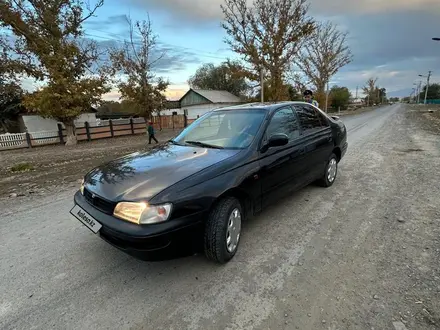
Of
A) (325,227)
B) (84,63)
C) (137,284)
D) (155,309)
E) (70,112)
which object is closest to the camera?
(155,309)

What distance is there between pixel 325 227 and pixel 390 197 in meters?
1.74

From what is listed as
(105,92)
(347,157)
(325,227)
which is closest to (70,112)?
(105,92)

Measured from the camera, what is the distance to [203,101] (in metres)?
42.1

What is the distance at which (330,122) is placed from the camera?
5.09m

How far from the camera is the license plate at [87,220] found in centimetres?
248

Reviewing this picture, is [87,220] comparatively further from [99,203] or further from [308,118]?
[308,118]

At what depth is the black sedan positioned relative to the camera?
2.25m

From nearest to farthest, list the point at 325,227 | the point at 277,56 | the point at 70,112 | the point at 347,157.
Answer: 1. the point at 325,227
2. the point at 347,157
3. the point at 70,112
4. the point at 277,56

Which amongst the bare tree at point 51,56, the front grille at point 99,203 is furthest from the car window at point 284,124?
the bare tree at point 51,56

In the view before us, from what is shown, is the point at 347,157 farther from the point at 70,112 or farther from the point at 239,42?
the point at 239,42

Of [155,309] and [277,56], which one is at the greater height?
[277,56]

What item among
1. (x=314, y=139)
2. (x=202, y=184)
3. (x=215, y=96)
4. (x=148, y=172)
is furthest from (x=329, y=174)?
(x=215, y=96)

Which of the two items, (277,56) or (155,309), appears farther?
(277,56)

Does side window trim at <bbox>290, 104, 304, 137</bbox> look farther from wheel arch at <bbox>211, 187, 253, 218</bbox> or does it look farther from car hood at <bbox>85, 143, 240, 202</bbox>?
wheel arch at <bbox>211, 187, 253, 218</bbox>
